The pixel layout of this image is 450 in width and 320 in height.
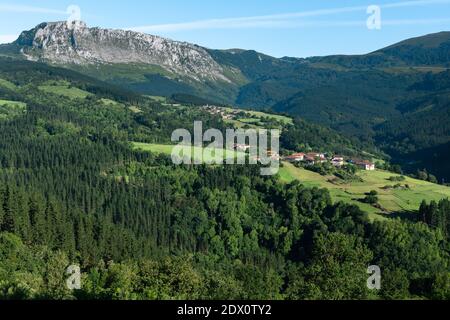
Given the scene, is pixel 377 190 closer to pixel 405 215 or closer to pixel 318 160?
pixel 405 215

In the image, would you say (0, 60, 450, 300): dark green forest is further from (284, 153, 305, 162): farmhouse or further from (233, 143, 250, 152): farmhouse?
(233, 143, 250, 152): farmhouse

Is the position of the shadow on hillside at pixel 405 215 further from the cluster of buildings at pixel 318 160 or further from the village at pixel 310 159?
the cluster of buildings at pixel 318 160

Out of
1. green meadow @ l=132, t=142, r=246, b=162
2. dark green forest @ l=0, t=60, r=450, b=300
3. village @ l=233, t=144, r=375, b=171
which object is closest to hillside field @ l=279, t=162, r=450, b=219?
dark green forest @ l=0, t=60, r=450, b=300

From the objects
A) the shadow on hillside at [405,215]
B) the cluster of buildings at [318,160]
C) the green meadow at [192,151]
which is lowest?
the shadow on hillside at [405,215]

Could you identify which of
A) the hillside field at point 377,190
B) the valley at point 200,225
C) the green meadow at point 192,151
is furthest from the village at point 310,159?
the green meadow at point 192,151

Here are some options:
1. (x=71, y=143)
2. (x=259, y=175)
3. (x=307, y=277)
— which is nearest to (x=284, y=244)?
(x=259, y=175)

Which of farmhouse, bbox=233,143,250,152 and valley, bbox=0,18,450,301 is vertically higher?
farmhouse, bbox=233,143,250,152

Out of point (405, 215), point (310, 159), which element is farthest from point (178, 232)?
point (310, 159)

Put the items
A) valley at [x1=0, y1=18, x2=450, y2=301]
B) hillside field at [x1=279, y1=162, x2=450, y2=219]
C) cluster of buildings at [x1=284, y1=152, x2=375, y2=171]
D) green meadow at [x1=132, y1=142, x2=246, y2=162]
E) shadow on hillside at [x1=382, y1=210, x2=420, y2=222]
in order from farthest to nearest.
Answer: cluster of buildings at [x1=284, y1=152, x2=375, y2=171] < green meadow at [x1=132, y1=142, x2=246, y2=162] < hillside field at [x1=279, y1=162, x2=450, y2=219] < shadow on hillside at [x1=382, y1=210, x2=420, y2=222] < valley at [x1=0, y1=18, x2=450, y2=301]
